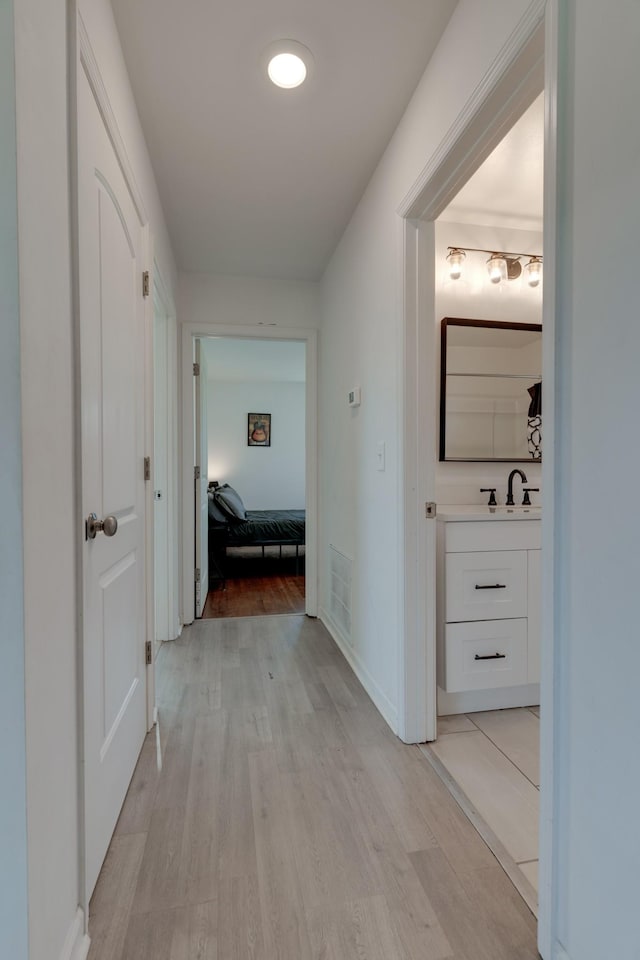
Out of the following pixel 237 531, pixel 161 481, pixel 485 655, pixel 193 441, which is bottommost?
pixel 485 655

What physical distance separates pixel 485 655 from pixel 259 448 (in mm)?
4934

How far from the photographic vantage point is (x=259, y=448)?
21.1 feet

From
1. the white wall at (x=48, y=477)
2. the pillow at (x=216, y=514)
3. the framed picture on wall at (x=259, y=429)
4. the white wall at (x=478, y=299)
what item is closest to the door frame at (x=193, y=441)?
the white wall at (x=478, y=299)

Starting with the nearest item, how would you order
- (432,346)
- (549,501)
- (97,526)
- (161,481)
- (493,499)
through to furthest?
(549,501) < (97,526) < (432,346) < (493,499) < (161,481)

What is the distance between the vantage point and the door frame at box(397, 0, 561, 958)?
37.3 inches

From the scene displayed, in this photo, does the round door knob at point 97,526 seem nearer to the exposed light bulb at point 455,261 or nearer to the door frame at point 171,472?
the door frame at point 171,472

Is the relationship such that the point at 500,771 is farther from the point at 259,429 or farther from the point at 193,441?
the point at 259,429

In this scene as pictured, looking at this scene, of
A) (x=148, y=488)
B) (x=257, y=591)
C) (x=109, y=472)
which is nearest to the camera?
(x=109, y=472)

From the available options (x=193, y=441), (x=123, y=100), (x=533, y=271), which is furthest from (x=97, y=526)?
(x=533, y=271)

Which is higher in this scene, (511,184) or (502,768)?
(511,184)

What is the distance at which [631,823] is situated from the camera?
0.77 meters

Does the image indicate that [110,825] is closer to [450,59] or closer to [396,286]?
[396,286]

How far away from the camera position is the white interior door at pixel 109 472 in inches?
43.7

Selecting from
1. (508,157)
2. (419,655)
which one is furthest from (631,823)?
(508,157)
